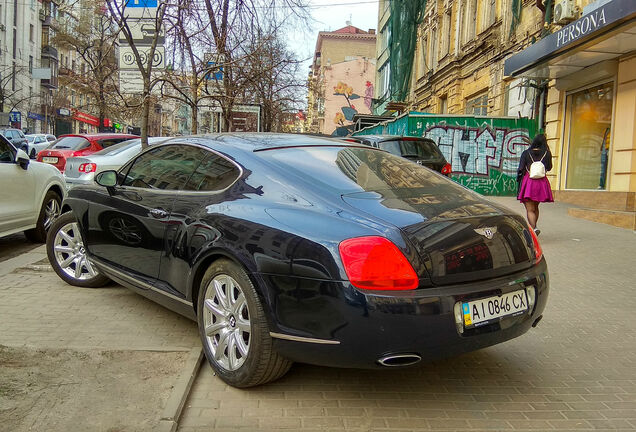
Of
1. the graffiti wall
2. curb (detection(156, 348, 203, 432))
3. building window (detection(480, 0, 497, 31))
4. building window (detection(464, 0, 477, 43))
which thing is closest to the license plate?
curb (detection(156, 348, 203, 432))

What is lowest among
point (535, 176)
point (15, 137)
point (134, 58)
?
point (535, 176)

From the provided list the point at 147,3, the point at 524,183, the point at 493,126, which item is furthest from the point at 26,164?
the point at 493,126

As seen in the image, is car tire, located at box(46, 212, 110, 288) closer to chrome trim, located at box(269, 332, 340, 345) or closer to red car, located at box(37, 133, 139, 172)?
chrome trim, located at box(269, 332, 340, 345)

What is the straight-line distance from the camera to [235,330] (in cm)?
314

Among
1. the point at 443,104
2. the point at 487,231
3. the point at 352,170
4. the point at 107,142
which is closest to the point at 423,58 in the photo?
the point at 443,104

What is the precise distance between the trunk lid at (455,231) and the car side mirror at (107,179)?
7.77 feet

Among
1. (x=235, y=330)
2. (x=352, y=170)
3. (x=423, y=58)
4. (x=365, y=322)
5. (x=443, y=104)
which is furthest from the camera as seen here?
(x=423, y=58)

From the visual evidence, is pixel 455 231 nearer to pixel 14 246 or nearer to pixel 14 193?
pixel 14 193

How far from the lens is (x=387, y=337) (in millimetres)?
2582

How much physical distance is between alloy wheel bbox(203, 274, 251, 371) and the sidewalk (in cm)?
20

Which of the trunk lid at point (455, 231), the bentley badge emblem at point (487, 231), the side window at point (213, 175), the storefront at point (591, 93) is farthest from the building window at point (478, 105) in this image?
the bentley badge emblem at point (487, 231)

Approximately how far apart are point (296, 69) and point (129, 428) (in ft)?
54.6

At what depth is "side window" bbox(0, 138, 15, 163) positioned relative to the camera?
6648 mm

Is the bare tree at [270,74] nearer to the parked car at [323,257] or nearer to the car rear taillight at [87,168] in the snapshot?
Result: the car rear taillight at [87,168]
